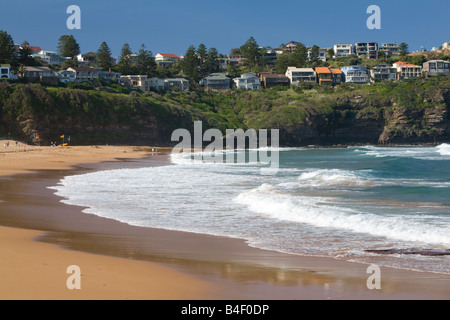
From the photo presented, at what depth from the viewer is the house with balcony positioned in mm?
74125

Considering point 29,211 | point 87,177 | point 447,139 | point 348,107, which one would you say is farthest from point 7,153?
point 447,139

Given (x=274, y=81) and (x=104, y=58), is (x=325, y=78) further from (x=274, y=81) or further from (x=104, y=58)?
(x=104, y=58)

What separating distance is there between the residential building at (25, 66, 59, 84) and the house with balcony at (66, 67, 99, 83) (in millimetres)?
6784

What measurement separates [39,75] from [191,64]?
118ft

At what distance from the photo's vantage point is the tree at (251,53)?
107m

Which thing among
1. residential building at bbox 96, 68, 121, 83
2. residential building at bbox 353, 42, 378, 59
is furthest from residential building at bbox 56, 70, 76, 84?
residential building at bbox 353, 42, 378, 59

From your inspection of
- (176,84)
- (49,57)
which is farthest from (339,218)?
(49,57)

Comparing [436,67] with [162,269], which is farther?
[436,67]

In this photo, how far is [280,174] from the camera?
29.0 m

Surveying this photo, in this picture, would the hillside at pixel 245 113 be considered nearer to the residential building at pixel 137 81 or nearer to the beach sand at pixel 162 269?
the residential building at pixel 137 81

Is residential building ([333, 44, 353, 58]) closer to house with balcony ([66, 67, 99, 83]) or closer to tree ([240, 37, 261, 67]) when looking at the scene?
tree ([240, 37, 261, 67])

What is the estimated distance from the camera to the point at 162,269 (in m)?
8.12
